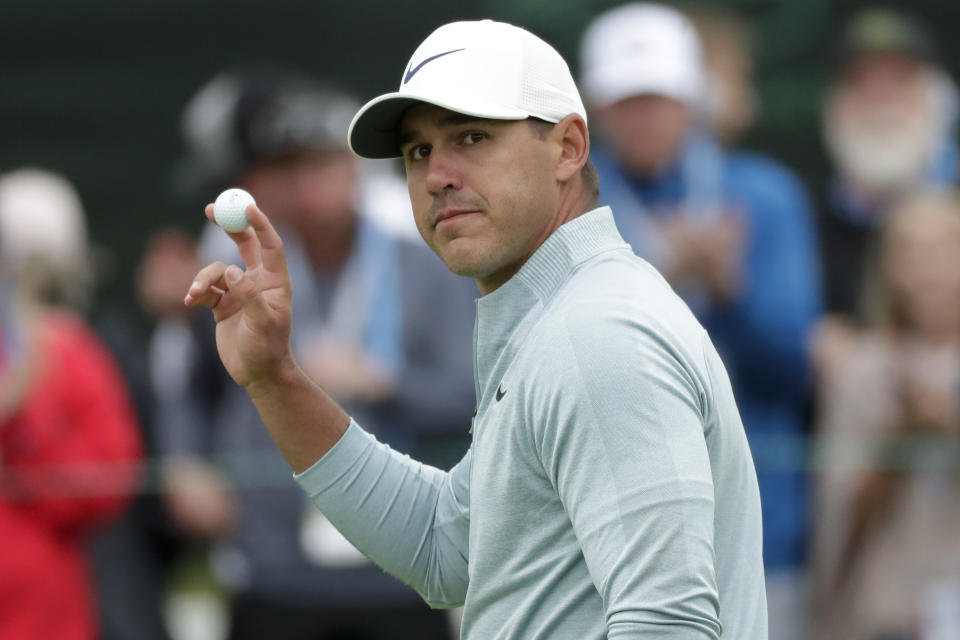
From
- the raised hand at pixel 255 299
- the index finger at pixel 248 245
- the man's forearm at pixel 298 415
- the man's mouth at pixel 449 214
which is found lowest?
the man's forearm at pixel 298 415

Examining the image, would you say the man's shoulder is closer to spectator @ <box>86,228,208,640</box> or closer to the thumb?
the thumb

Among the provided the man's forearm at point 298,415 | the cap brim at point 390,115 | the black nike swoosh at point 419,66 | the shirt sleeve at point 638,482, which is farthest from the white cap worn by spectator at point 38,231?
the shirt sleeve at point 638,482

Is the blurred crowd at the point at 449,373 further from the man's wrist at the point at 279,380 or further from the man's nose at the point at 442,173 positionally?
the man's nose at the point at 442,173

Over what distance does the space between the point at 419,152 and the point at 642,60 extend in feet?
8.62

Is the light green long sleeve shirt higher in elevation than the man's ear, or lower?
lower

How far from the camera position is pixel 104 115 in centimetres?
669

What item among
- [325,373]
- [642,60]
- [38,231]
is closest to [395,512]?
[325,373]

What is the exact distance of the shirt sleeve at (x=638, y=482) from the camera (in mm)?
1921

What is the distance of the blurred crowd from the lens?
15.3 feet

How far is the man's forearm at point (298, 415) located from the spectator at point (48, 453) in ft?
7.74

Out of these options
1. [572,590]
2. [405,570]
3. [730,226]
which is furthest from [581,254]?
[730,226]

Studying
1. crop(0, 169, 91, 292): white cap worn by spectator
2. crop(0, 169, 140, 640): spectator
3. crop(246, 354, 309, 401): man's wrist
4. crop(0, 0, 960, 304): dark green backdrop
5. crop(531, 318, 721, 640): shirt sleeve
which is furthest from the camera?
crop(0, 0, 960, 304): dark green backdrop

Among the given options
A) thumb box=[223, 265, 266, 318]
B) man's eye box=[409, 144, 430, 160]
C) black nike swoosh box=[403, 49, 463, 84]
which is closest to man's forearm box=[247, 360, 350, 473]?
thumb box=[223, 265, 266, 318]

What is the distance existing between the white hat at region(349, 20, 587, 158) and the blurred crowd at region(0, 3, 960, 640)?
7.92 ft
